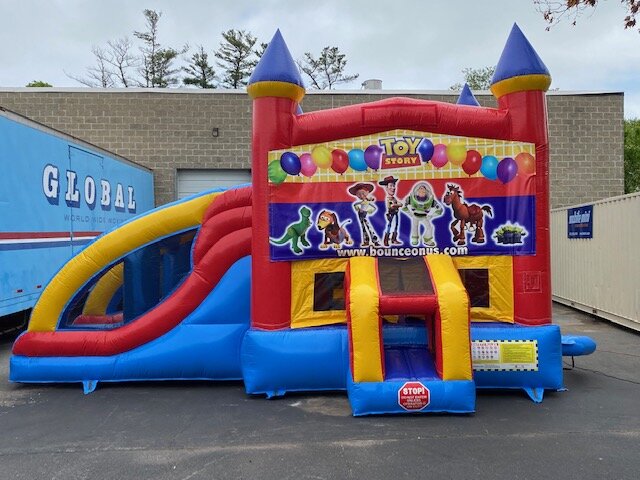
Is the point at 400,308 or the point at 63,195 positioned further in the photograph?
the point at 63,195

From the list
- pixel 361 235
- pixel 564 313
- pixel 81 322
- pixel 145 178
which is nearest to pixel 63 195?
pixel 81 322

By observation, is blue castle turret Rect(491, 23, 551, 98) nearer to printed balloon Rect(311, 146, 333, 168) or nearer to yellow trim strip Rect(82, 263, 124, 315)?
printed balloon Rect(311, 146, 333, 168)

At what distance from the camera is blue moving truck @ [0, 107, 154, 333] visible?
7.50 meters

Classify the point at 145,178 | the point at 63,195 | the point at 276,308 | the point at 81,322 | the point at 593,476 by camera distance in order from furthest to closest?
the point at 145,178, the point at 63,195, the point at 81,322, the point at 276,308, the point at 593,476

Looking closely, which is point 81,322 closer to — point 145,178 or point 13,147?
point 13,147

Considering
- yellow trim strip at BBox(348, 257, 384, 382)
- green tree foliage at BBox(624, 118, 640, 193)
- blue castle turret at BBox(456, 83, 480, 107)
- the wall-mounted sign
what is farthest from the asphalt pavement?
green tree foliage at BBox(624, 118, 640, 193)

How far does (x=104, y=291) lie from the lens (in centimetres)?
646

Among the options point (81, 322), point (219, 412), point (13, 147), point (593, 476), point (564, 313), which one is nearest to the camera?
point (593, 476)

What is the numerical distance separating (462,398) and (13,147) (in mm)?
6675

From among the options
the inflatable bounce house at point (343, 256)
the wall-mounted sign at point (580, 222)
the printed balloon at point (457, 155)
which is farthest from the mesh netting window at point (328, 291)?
the wall-mounted sign at point (580, 222)

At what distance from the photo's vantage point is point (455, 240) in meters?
5.64

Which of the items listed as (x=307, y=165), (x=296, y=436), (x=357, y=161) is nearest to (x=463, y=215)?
(x=357, y=161)

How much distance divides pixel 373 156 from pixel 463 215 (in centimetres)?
110

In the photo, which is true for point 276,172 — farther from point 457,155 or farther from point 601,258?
point 601,258
